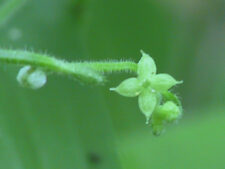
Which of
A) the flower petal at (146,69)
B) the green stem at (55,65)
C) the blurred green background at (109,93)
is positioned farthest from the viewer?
the blurred green background at (109,93)

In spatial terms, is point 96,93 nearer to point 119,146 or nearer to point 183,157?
point 119,146

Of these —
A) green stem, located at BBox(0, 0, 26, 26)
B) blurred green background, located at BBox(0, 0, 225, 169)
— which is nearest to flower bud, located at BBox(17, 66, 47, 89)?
blurred green background, located at BBox(0, 0, 225, 169)

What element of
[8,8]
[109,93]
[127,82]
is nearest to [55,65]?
[127,82]

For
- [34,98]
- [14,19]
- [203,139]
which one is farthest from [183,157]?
[14,19]

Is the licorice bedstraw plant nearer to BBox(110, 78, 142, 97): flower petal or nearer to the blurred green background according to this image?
BBox(110, 78, 142, 97): flower petal

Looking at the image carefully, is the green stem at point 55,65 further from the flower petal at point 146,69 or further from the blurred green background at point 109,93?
the blurred green background at point 109,93

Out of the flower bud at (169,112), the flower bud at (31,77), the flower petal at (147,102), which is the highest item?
the flower bud at (31,77)

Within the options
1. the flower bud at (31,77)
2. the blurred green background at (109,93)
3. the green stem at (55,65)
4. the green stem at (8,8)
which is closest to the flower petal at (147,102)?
the green stem at (55,65)

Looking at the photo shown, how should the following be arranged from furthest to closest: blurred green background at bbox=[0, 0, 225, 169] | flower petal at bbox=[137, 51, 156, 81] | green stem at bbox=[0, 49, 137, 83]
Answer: blurred green background at bbox=[0, 0, 225, 169]
flower petal at bbox=[137, 51, 156, 81]
green stem at bbox=[0, 49, 137, 83]
